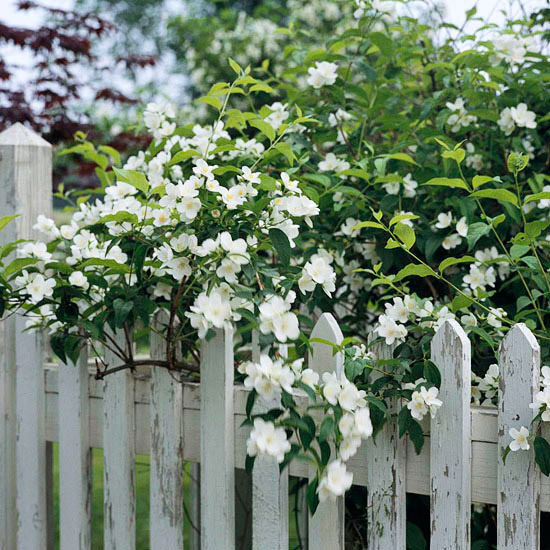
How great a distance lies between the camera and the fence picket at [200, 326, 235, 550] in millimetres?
1625

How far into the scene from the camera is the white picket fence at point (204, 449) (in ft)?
4.53

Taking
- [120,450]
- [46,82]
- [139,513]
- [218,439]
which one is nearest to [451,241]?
[218,439]

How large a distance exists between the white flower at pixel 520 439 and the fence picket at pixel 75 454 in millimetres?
1087

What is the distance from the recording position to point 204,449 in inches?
65.3

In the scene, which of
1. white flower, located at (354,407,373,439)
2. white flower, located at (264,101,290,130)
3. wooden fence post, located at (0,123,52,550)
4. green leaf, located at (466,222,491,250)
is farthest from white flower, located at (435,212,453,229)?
wooden fence post, located at (0,123,52,550)

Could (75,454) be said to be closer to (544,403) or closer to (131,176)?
(131,176)

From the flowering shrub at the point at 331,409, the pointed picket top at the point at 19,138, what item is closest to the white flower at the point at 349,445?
the flowering shrub at the point at 331,409

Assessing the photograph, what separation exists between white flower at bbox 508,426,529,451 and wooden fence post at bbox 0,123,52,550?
1.30 meters

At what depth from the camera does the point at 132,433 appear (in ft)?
6.04

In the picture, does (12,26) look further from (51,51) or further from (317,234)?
(317,234)

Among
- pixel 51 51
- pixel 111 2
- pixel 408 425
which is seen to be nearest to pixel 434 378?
pixel 408 425

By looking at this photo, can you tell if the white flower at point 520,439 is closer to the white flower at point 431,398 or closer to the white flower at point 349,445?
the white flower at point 431,398

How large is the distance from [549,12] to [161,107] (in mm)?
1242

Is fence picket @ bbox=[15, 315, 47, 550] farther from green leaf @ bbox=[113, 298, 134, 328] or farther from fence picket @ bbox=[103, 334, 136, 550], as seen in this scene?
green leaf @ bbox=[113, 298, 134, 328]
